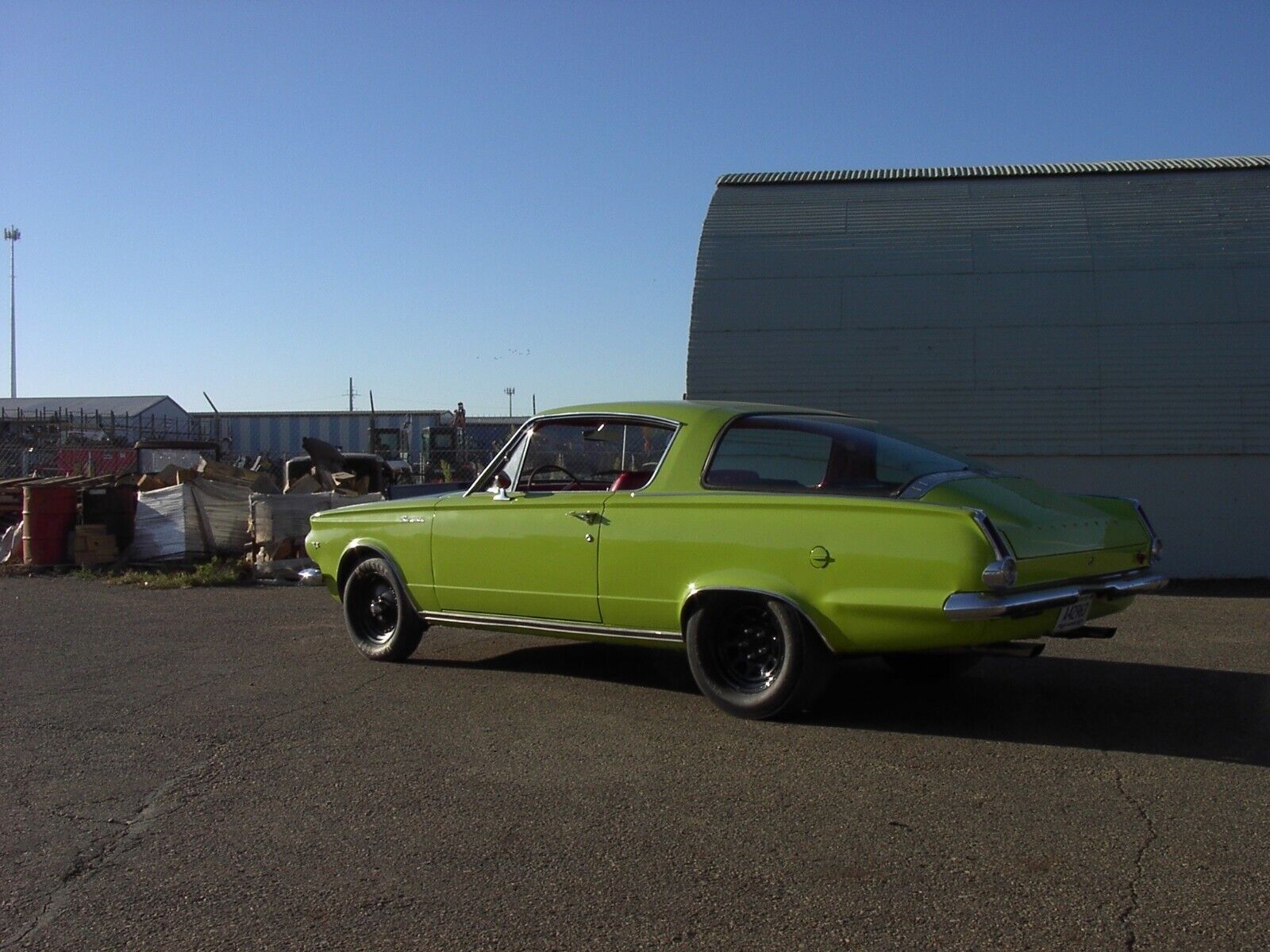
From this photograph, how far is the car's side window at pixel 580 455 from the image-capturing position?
6539 millimetres

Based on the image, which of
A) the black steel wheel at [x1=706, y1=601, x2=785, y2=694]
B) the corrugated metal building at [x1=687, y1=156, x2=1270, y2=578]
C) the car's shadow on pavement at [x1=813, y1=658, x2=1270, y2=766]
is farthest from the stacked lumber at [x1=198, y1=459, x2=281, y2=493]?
the black steel wheel at [x1=706, y1=601, x2=785, y2=694]

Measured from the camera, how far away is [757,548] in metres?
5.41

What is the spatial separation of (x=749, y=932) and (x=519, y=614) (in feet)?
11.0

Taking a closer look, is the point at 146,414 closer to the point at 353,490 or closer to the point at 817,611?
the point at 353,490

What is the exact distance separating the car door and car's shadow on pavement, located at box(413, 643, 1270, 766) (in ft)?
2.40

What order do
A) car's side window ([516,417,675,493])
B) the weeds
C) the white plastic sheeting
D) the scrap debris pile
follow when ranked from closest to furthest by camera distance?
car's side window ([516,417,675,493])
the weeds
the scrap debris pile
the white plastic sheeting

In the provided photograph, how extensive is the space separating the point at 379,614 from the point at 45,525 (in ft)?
28.0

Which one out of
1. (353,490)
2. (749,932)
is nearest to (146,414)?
(353,490)

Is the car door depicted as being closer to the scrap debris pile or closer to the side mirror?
the side mirror

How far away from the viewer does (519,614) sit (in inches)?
254

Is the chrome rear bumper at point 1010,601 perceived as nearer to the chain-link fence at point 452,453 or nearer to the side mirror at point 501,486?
the side mirror at point 501,486

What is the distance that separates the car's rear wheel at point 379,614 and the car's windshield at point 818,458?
2293 millimetres

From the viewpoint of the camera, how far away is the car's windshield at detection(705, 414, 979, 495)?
560 centimetres

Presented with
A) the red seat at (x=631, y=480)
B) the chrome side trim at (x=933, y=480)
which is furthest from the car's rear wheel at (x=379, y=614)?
the chrome side trim at (x=933, y=480)
